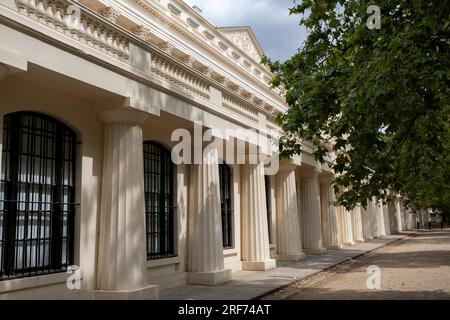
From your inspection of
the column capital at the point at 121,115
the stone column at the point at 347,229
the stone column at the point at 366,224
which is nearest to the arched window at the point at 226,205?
the column capital at the point at 121,115

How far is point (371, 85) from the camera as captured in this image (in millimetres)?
6707

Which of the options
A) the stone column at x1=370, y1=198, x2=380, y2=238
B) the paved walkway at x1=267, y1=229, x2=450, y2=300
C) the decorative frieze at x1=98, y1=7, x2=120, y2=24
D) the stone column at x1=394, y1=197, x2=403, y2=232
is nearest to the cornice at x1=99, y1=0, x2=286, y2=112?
the decorative frieze at x1=98, y1=7, x2=120, y2=24

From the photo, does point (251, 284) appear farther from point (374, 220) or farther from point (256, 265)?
point (374, 220)

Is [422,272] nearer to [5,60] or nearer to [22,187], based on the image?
[22,187]

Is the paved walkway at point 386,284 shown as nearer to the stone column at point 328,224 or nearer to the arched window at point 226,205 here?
the arched window at point 226,205

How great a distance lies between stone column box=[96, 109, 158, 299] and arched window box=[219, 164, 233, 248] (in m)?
6.27

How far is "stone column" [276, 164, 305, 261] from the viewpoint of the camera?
19.1 m

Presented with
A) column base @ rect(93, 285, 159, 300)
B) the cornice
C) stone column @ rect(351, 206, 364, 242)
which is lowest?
column base @ rect(93, 285, 159, 300)

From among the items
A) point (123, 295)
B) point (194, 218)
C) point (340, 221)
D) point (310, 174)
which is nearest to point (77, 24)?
point (123, 295)

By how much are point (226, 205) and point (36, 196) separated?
27.1 feet

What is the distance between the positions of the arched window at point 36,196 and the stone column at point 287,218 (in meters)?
11.5

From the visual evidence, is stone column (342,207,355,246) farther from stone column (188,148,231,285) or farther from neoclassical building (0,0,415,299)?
stone column (188,148,231,285)

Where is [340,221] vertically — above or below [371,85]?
below

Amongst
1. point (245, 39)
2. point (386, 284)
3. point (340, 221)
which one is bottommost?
point (386, 284)
